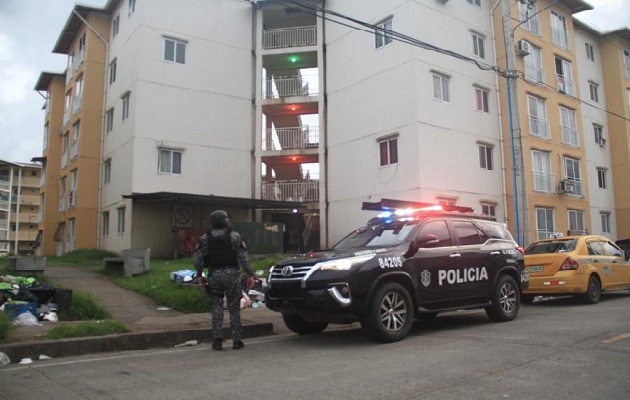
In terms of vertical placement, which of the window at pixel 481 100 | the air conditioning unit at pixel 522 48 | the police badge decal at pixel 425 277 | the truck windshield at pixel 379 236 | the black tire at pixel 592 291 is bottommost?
the black tire at pixel 592 291

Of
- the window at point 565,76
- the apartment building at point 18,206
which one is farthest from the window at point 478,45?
the apartment building at point 18,206

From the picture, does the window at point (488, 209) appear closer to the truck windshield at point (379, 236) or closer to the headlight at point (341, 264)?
the truck windshield at point (379, 236)

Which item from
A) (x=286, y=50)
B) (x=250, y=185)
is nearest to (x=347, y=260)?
(x=250, y=185)

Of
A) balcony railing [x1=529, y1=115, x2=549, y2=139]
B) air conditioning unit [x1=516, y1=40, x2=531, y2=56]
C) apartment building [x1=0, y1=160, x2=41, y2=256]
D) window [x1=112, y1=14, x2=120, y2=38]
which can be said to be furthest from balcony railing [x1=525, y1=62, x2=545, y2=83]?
apartment building [x1=0, y1=160, x2=41, y2=256]

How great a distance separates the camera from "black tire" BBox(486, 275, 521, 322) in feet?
28.0

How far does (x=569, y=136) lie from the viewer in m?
26.3

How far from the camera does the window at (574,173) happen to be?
A: 25.7 metres

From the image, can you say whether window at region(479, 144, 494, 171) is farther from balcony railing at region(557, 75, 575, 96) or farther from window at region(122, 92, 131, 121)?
window at region(122, 92, 131, 121)

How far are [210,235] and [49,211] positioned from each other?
3029cm

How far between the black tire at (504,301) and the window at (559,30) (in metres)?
21.5

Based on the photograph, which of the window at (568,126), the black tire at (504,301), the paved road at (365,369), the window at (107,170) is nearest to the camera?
the paved road at (365,369)

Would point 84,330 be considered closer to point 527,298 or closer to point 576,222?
point 527,298

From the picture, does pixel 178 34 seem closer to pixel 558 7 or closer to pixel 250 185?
pixel 250 185

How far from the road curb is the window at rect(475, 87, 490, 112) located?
17.7 meters
